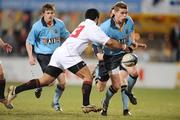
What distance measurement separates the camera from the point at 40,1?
1175 inches

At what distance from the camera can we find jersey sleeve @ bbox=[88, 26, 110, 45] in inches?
573

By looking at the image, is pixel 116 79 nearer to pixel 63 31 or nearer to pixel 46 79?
pixel 46 79

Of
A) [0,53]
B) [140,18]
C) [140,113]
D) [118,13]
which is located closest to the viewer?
[118,13]

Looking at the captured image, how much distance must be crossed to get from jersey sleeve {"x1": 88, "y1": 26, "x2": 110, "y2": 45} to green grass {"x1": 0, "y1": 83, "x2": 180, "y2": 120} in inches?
65.2

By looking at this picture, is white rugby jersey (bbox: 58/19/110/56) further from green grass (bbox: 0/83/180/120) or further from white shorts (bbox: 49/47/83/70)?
green grass (bbox: 0/83/180/120)

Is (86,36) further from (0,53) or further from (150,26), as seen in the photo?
(150,26)

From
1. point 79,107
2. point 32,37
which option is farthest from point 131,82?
point 32,37

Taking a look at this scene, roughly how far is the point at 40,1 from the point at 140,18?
542cm

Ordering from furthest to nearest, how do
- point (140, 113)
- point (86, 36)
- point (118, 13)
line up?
point (140, 113), point (118, 13), point (86, 36)

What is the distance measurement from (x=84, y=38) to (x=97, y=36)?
0.31 meters

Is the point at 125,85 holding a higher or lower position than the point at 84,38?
lower

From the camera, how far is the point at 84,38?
1470 cm

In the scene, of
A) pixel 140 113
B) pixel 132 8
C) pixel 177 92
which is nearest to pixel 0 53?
pixel 132 8

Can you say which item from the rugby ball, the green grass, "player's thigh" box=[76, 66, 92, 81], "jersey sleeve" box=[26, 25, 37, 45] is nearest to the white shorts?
"player's thigh" box=[76, 66, 92, 81]
